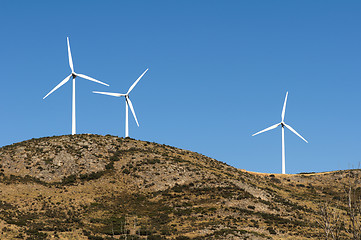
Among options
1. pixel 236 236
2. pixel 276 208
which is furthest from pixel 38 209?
pixel 276 208

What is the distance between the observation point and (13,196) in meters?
99.2

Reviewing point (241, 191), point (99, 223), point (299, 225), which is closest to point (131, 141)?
point (241, 191)

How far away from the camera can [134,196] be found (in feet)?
359

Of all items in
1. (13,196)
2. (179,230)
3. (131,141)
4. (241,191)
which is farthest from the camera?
(131,141)

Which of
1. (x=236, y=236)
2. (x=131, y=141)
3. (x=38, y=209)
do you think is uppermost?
(x=131, y=141)

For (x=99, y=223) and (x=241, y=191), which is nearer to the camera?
(x=99, y=223)

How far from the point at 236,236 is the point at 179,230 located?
12156mm

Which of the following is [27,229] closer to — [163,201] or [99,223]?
[99,223]

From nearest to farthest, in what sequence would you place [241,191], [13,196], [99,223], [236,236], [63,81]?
[236,236]
[99,223]
[13,196]
[241,191]
[63,81]

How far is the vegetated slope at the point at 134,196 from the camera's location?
83.2 m

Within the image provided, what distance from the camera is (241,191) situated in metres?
112

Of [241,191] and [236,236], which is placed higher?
[241,191]

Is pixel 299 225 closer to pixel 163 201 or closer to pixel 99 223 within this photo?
pixel 163 201

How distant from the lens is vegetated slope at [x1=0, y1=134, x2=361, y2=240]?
83.2 metres
